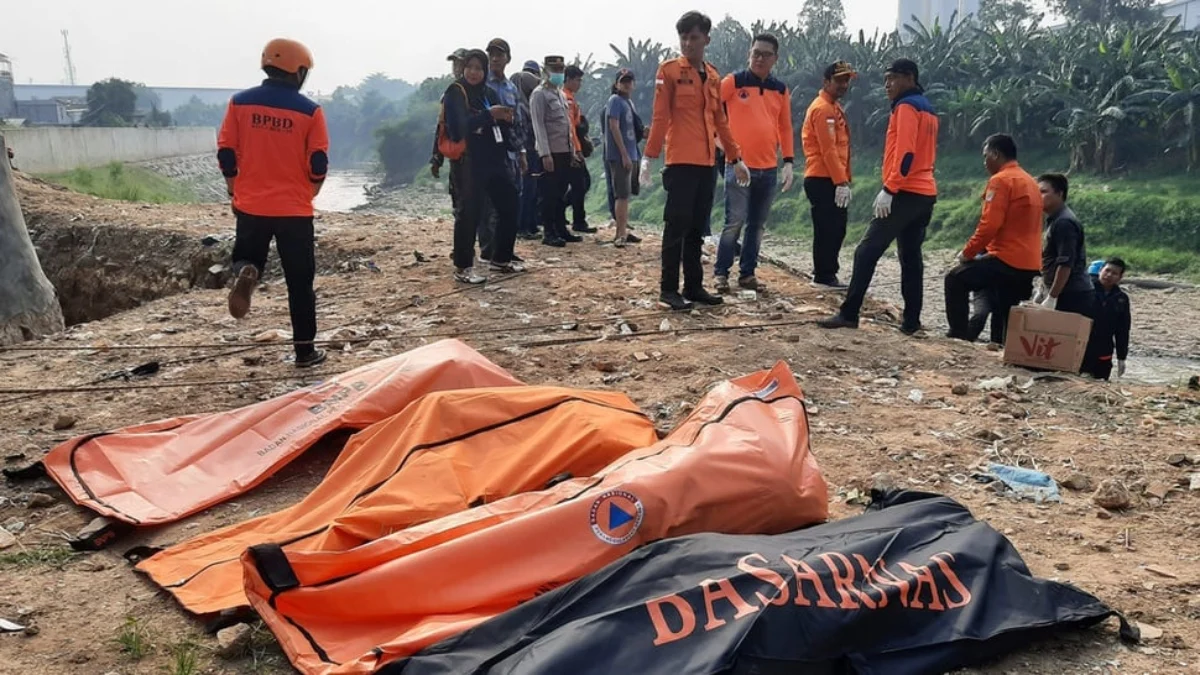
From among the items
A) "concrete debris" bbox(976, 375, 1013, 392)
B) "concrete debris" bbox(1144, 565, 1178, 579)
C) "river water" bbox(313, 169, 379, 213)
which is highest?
"concrete debris" bbox(1144, 565, 1178, 579)

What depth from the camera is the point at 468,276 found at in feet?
22.0

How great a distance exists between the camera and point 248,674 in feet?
7.29

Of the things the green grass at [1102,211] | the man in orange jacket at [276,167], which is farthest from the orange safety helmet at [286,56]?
the green grass at [1102,211]

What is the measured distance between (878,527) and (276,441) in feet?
7.58

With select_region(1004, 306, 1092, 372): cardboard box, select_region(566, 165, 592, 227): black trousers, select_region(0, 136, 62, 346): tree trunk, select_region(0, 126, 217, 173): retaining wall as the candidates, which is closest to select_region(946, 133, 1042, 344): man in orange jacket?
select_region(1004, 306, 1092, 372): cardboard box

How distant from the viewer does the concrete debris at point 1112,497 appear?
3121 mm

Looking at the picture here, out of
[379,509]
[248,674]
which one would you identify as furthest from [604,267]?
[248,674]

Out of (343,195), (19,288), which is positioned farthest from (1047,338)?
(343,195)

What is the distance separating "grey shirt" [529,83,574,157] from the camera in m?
7.49

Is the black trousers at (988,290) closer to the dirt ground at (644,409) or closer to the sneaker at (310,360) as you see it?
the dirt ground at (644,409)

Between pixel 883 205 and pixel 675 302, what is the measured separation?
137 cm

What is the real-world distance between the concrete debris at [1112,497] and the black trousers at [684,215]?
281 cm

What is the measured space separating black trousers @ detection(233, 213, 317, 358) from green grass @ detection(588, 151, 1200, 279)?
13.2m

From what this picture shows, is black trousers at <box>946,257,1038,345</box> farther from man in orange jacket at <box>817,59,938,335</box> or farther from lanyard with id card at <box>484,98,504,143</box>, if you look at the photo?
lanyard with id card at <box>484,98,504,143</box>
